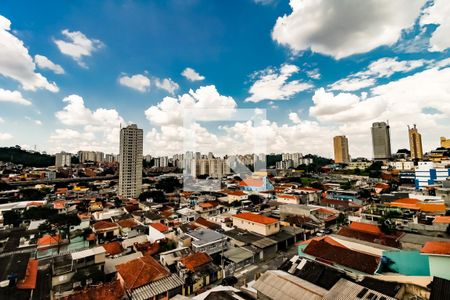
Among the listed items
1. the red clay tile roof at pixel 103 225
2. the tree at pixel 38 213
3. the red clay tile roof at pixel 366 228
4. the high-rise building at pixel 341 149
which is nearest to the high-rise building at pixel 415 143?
the high-rise building at pixel 341 149

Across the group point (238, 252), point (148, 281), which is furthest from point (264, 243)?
point (148, 281)

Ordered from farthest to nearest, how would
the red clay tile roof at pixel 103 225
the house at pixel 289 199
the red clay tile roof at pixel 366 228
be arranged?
the house at pixel 289 199, the red clay tile roof at pixel 103 225, the red clay tile roof at pixel 366 228

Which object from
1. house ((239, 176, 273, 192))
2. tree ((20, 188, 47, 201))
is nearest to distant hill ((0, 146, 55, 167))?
tree ((20, 188, 47, 201))

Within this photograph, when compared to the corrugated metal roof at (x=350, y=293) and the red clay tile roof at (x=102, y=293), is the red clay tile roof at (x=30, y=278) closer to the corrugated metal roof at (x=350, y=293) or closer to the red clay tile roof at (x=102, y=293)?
the red clay tile roof at (x=102, y=293)

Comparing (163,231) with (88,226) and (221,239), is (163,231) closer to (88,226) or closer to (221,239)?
(221,239)

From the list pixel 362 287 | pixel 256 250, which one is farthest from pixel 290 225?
pixel 362 287
